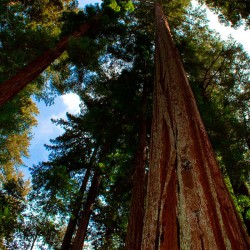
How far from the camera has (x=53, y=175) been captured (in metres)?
7.42

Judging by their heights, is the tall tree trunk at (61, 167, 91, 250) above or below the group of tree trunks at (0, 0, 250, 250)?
above

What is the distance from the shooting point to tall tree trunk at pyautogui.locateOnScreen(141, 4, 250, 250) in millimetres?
1299

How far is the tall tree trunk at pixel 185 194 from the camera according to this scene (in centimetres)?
130

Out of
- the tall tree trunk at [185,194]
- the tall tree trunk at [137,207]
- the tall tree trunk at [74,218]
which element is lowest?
the tall tree trunk at [185,194]

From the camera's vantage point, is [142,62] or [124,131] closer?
[124,131]

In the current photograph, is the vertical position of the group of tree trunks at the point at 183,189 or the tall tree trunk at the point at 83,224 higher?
the tall tree trunk at the point at 83,224

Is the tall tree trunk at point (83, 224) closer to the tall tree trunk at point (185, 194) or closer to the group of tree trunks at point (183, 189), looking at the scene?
the group of tree trunks at point (183, 189)

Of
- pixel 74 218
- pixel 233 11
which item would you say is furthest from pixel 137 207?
pixel 233 11

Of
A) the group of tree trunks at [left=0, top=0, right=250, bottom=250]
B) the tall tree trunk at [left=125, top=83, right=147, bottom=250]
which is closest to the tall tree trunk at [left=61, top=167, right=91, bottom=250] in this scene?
the tall tree trunk at [left=125, top=83, right=147, bottom=250]

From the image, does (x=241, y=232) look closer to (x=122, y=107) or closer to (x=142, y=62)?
(x=122, y=107)

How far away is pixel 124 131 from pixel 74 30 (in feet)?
13.6

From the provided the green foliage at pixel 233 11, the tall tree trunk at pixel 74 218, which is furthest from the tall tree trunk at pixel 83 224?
the green foliage at pixel 233 11

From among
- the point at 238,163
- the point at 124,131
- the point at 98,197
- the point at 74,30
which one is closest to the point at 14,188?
the point at 98,197

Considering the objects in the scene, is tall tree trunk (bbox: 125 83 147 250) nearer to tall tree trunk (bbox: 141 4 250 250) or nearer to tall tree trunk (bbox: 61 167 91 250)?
tall tree trunk (bbox: 61 167 91 250)
